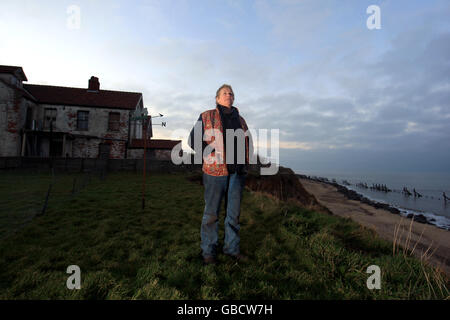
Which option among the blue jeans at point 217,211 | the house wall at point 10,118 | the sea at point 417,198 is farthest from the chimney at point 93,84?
the sea at point 417,198

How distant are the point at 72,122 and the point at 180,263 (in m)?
23.7

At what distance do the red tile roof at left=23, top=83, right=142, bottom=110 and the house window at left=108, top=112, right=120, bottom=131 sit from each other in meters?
0.83

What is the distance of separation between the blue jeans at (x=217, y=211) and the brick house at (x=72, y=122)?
19563mm

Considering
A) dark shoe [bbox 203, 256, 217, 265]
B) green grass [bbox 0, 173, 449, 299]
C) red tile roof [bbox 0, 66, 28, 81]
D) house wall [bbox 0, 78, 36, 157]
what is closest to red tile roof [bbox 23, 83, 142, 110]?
red tile roof [bbox 0, 66, 28, 81]

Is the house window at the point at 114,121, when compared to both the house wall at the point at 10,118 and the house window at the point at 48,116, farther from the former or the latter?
the house wall at the point at 10,118

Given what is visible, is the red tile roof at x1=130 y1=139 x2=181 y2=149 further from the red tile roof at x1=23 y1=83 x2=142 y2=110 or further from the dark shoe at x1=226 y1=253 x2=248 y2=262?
the dark shoe at x1=226 y1=253 x2=248 y2=262

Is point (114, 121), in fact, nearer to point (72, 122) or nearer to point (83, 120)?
point (83, 120)

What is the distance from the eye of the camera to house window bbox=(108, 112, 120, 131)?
66.7 feet

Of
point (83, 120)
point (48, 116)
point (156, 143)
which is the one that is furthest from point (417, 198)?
point (48, 116)

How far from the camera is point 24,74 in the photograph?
62.5ft

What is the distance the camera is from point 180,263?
2.41 meters

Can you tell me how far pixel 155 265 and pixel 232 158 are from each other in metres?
1.63
